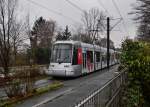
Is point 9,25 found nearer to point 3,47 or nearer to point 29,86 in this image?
point 3,47

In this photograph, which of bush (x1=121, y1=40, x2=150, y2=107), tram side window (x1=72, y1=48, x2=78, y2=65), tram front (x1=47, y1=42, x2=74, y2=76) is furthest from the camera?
tram side window (x1=72, y1=48, x2=78, y2=65)

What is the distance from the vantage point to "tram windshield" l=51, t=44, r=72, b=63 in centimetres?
2892

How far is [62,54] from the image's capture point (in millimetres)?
29047

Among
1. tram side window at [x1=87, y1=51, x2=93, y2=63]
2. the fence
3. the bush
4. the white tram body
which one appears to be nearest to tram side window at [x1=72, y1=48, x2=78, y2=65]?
the white tram body

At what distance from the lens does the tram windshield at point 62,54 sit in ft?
94.9

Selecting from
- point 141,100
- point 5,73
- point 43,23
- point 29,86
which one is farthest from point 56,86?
point 43,23

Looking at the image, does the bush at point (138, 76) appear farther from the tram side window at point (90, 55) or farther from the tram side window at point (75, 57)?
the tram side window at point (90, 55)

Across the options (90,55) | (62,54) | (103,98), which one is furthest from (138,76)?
(90,55)

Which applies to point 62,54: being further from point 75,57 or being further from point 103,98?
point 103,98

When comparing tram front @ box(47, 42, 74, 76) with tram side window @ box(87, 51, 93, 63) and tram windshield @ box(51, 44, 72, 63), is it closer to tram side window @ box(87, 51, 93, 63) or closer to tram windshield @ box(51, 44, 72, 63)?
tram windshield @ box(51, 44, 72, 63)

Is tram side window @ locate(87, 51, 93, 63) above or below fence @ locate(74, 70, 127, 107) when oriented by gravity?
above

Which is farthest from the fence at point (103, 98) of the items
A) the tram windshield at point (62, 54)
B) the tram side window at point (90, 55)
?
the tram side window at point (90, 55)

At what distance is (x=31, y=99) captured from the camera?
16750 mm

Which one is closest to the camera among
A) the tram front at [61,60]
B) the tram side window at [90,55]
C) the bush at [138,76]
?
the bush at [138,76]
